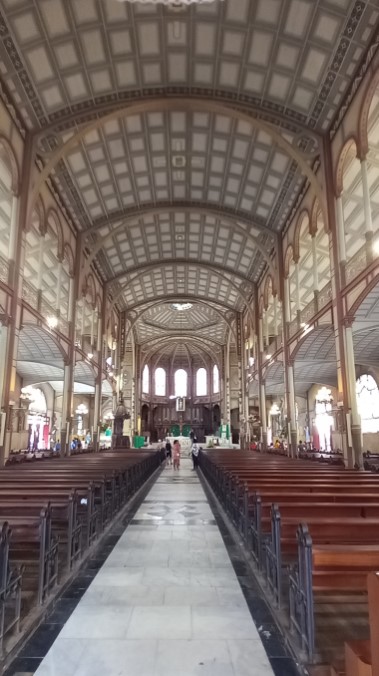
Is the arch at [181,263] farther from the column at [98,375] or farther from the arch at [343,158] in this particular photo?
the arch at [343,158]

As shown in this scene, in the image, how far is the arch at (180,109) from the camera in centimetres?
1653

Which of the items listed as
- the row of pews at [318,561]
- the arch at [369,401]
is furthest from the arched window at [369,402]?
the row of pews at [318,561]

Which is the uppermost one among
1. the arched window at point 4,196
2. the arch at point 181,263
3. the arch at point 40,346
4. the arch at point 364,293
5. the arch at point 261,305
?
the arch at point 181,263

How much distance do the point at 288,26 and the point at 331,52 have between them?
1.60 m

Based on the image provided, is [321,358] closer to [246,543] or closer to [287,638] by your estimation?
[246,543]

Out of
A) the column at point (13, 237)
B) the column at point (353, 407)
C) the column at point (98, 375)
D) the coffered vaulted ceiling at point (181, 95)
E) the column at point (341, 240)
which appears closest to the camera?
the coffered vaulted ceiling at point (181, 95)

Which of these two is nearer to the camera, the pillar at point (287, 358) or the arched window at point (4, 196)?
the arched window at point (4, 196)

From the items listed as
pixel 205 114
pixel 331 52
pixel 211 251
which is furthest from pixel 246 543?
pixel 211 251

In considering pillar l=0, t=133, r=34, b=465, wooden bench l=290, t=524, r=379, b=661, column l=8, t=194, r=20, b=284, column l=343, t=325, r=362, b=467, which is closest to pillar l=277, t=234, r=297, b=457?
column l=343, t=325, r=362, b=467

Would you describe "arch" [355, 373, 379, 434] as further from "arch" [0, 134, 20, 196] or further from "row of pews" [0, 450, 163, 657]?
"arch" [0, 134, 20, 196]

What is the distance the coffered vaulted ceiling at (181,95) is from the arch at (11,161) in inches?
57.0

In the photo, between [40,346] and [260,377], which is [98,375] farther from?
[260,377]

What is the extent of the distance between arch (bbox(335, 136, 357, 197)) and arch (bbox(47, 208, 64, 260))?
12627 millimetres

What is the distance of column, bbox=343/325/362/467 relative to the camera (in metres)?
14.2
